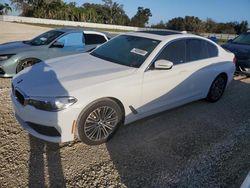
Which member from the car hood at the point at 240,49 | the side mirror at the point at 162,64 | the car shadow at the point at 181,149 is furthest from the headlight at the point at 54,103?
the car hood at the point at 240,49

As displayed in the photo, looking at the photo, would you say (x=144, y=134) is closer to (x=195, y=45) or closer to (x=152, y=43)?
(x=152, y=43)

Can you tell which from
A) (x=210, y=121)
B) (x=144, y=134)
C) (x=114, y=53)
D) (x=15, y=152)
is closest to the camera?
(x=15, y=152)

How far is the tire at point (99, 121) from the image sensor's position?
3.51 metres

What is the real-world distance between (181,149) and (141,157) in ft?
2.24

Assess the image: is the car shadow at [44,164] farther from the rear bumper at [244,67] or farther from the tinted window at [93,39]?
the rear bumper at [244,67]

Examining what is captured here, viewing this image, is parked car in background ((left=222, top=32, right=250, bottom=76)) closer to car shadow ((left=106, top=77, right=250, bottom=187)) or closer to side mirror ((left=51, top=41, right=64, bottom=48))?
car shadow ((left=106, top=77, right=250, bottom=187))

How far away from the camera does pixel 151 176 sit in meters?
3.20

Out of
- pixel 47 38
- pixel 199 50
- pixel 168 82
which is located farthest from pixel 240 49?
pixel 47 38

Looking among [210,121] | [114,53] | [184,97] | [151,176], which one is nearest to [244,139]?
[210,121]

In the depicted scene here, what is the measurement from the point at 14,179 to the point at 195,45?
397cm

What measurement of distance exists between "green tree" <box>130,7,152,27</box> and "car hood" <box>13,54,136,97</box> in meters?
87.6

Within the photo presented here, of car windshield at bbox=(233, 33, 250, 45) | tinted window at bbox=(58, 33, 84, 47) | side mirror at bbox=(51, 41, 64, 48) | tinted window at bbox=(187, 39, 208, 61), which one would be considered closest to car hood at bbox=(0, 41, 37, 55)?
side mirror at bbox=(51, 41, 64, 48)

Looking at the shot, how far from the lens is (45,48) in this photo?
7000 millimetres

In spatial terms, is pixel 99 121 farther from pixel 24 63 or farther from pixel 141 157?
pixel 24 63
